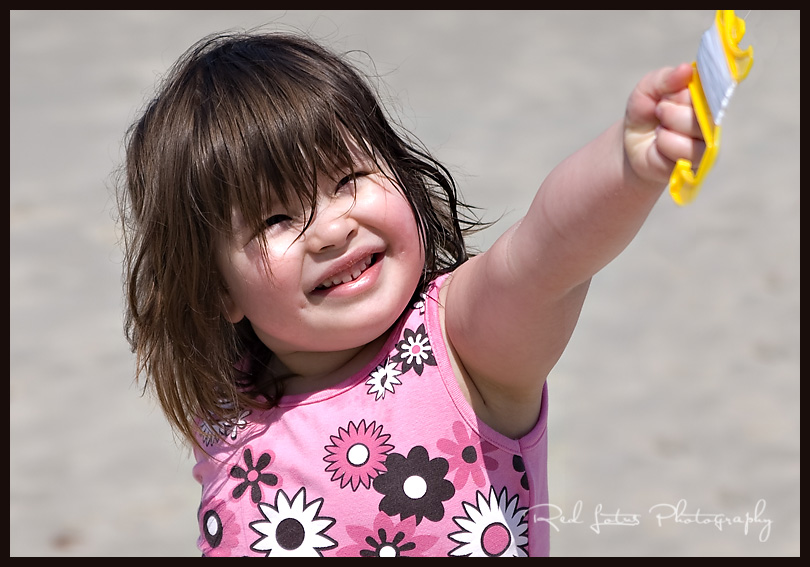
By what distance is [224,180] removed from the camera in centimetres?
135

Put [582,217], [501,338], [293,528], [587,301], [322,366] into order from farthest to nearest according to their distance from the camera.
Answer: [587,301] < [322,366] < [293,528] < [501,338] < [582,217]

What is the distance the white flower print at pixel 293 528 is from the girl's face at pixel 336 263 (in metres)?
0.21

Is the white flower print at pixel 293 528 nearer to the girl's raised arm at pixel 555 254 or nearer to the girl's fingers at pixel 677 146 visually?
the girl's raised arm at pixel 555 254

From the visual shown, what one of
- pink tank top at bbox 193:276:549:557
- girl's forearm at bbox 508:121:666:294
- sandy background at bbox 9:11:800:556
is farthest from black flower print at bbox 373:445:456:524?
sandy background at bbox 9:11:800:556


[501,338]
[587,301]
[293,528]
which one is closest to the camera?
[501,338]

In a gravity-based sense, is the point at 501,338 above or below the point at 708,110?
below

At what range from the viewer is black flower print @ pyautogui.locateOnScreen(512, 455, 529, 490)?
1.39 m

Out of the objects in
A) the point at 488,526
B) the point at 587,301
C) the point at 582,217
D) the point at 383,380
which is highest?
the point at 582,217

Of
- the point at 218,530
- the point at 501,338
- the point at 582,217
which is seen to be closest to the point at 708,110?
the point at 582,217

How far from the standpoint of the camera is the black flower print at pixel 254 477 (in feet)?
4.64

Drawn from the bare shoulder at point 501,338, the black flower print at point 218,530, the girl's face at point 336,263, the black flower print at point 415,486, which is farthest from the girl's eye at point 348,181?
the black flower print at point 218,530

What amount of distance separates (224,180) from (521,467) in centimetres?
55

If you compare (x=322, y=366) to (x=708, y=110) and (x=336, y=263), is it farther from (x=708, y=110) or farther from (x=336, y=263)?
(x=708, y=110)
